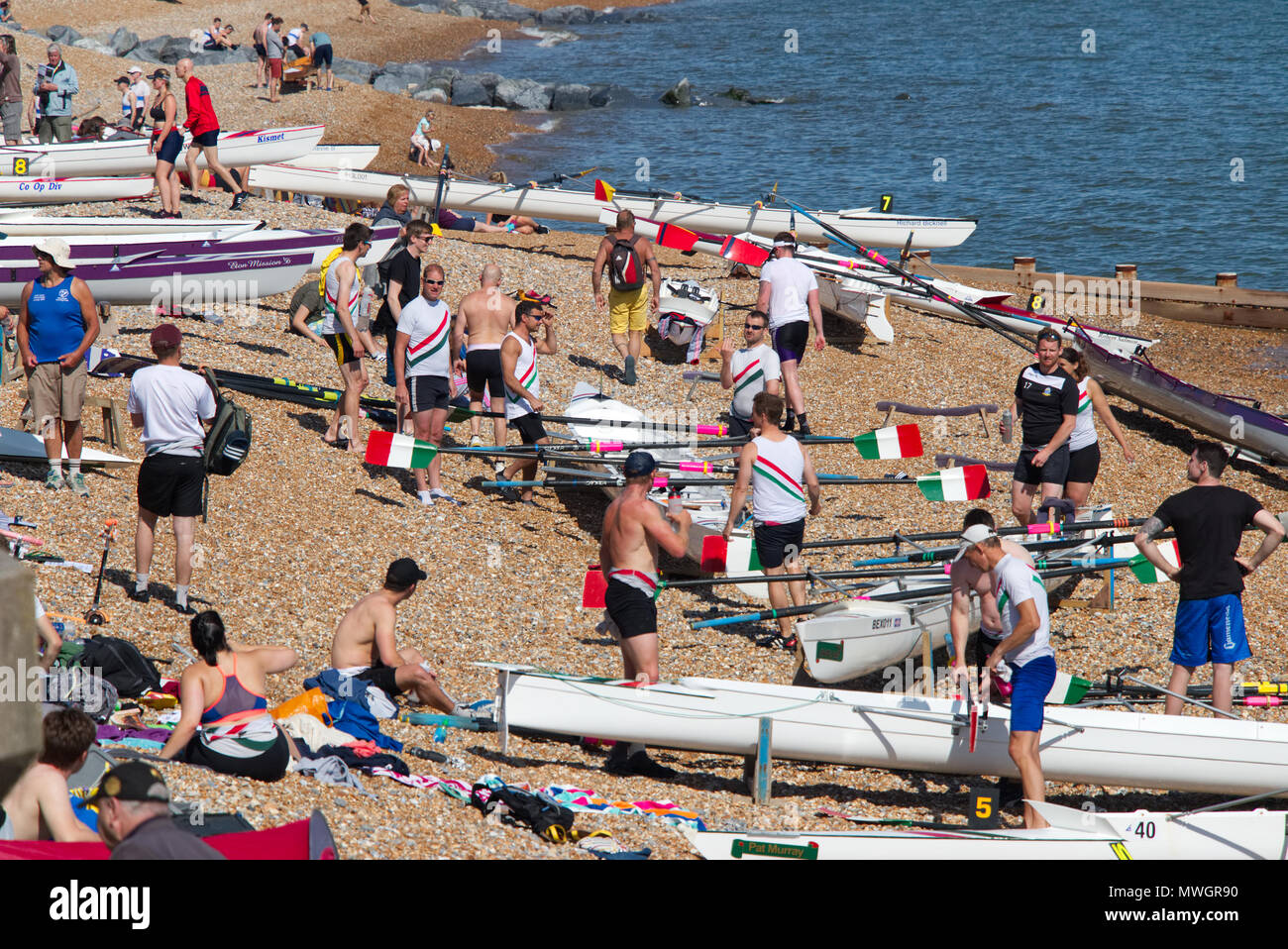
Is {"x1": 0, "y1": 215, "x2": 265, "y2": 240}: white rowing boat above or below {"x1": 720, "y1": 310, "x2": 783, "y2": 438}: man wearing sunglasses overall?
above

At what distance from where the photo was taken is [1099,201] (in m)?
29.5

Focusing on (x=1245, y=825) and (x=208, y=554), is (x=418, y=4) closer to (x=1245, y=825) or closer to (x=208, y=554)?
(x=208, y=554)

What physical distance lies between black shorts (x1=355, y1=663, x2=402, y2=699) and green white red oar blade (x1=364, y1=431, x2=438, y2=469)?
270 cm

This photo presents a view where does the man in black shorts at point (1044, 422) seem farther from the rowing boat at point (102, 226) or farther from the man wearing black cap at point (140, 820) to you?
the rowing boat at point (102, 226)

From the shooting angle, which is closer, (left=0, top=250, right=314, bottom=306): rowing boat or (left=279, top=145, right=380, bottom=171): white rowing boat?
(left=0, top=250, right=314, bottom=306): rowing boat

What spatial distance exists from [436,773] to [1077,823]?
3.49 meters

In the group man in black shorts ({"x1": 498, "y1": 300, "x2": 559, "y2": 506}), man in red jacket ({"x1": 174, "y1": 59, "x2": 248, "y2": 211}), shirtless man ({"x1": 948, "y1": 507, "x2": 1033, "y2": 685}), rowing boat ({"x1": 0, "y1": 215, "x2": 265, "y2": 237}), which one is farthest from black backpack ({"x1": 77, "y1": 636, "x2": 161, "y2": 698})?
man in red jacket ({"x1": 174, "y1": 59, "x2": 248, "y2": 211})

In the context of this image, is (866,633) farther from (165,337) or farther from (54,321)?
(54,321)

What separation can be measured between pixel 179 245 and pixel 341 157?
827 centimetres

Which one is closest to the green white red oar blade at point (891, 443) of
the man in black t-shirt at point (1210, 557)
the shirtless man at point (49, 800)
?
the man in black t-shirt at point (1210, 557)

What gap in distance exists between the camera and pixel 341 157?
2139 cm

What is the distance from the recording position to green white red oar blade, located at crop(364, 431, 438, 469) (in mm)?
10070

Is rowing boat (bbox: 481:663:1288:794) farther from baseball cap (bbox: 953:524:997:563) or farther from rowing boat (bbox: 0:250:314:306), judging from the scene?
rowing boat (bbox: 0:250:314:306)
